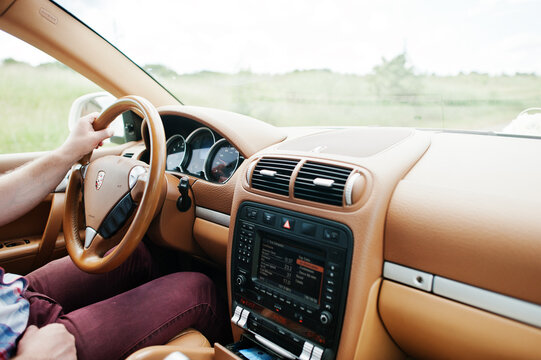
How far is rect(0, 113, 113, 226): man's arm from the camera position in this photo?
1370mm

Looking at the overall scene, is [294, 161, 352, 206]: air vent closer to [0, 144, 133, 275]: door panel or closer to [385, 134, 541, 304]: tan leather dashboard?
[385, 134, 541, 304]: tan leather dashboard

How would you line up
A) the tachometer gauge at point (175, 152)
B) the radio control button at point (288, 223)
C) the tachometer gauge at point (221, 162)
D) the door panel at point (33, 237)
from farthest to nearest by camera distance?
the tachometer gauge at point (175, 152), the door panel at point (33, 237), the tachometer gauge at point (221, 162), the radio control button at point (288, 223)

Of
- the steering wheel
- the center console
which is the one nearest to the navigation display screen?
the center console

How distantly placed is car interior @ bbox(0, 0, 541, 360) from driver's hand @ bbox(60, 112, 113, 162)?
5 centimetres

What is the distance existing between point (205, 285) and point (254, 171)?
491mm

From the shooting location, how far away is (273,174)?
127cm

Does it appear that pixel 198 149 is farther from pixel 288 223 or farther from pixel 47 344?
pixel 47 344

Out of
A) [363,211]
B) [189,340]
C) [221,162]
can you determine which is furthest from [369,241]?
[221,162]

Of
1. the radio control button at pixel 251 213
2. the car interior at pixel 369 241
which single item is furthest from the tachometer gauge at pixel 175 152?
the radio control button at pixel 251 213

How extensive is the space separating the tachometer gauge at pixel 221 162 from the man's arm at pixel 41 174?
52cm

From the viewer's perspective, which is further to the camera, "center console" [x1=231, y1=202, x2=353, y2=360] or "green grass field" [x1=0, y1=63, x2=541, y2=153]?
"green grass field" [x1=0, y1=63, x2=541, y2=153]

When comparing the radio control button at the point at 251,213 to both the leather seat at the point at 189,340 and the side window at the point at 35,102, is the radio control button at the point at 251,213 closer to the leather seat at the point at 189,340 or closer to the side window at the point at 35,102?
the leather seat at the point at 189,340

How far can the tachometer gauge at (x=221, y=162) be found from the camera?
1824mm

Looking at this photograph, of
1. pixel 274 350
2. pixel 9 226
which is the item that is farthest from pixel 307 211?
pixel 9 226
